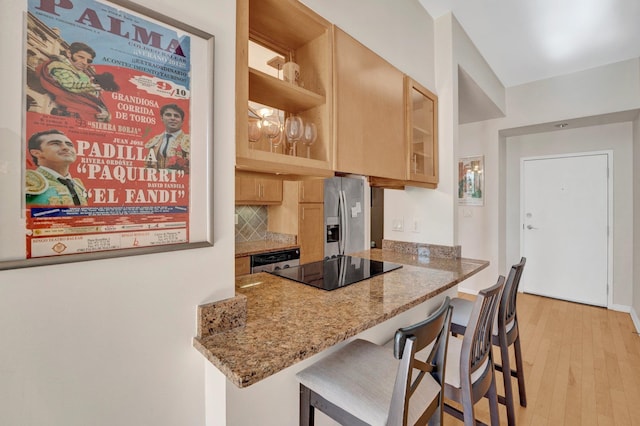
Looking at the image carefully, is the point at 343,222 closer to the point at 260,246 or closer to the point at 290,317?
the point at 260,246

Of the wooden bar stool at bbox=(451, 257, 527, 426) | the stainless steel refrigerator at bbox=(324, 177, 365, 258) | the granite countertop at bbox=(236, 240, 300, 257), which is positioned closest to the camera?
the wooden bar stool at bbox=(451, 257, 527, 426)

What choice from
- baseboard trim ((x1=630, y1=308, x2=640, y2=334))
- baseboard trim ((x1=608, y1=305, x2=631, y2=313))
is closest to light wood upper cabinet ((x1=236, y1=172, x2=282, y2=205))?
baseboard trim ((x1=630, y1=308, x2=640, y2=334))

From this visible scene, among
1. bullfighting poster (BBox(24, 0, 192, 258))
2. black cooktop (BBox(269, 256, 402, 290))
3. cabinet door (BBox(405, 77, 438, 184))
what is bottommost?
black cooktop (BBox(269, 256, 402, 290))

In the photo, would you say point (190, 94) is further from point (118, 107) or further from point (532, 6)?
point (532, 6)

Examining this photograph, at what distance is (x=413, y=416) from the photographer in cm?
93

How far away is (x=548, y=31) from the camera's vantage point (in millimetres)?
2512

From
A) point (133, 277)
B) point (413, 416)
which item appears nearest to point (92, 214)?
point (133, 277)

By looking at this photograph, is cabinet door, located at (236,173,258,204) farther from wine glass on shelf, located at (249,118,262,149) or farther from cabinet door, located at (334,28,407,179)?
wine glass on shelf, located at (249,118,262,149)

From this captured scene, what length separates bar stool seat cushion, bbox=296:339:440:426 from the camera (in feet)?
3.03

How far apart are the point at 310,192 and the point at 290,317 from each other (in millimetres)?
2677

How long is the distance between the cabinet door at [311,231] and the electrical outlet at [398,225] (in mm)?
1261

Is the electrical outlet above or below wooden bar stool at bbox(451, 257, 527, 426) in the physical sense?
above

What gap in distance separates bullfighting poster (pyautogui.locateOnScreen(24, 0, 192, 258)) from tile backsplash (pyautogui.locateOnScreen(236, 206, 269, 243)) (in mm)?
2742

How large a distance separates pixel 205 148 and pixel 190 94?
16 cm
